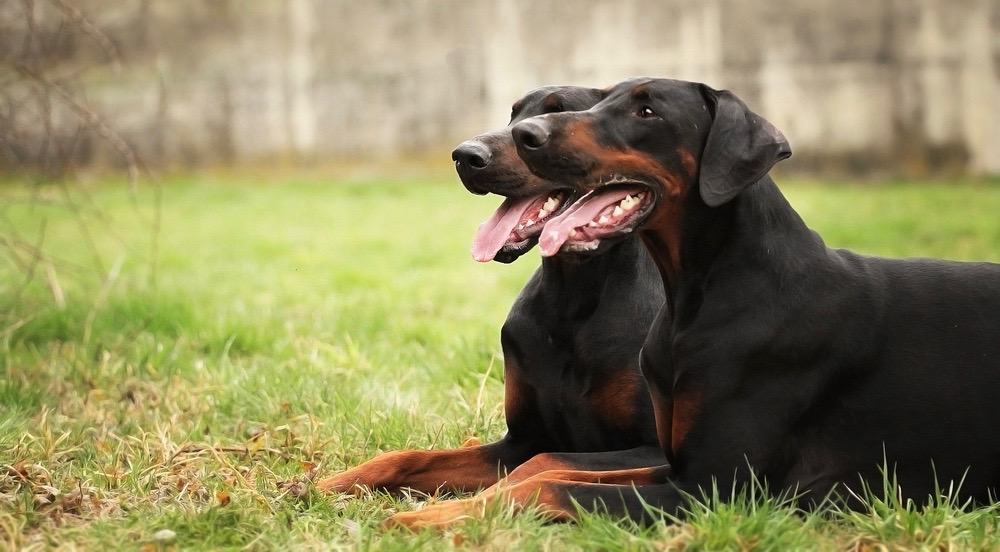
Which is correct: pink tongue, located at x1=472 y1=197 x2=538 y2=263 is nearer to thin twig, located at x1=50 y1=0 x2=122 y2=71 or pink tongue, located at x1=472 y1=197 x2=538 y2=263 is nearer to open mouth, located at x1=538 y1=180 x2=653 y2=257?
open mouth, located at x1=538 y1=180 x2=653 y2=257

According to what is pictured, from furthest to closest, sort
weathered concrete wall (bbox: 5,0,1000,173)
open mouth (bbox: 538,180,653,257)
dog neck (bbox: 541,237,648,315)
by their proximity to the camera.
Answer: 1. weathered concrete wall (bbox: 5,0,1000,173)
2. dog neck (bbox: 541,237,648,315)
3. open mouth (bbox: 538,180,653,257)

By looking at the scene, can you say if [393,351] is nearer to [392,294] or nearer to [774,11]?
[392,294]

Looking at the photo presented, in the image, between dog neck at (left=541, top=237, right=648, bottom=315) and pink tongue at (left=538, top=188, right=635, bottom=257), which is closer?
pink tongue at (left=538, top=188, right=635, bottom=257)

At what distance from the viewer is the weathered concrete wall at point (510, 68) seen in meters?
13.5

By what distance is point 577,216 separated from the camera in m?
3.18

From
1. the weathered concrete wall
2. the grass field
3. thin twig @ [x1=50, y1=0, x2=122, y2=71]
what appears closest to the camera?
the grass field

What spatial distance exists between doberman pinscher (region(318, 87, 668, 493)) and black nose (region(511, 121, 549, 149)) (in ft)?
1.31

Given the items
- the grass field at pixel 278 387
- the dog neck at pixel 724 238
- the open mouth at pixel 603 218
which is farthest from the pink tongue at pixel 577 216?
the grass field at pixel 278 387

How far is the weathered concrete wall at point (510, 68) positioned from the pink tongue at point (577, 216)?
412 inches

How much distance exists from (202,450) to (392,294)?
3.71m

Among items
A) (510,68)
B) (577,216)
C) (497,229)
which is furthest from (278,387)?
(510,68)

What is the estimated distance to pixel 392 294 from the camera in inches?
298

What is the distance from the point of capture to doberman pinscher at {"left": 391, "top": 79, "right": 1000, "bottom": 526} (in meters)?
3.04

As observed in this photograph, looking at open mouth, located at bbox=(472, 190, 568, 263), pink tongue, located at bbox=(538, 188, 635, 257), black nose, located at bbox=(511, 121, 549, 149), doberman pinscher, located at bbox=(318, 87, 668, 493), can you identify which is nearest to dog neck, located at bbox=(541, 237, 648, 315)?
doberman pinscher, located at bbox=(318, 87, 668, 493)
